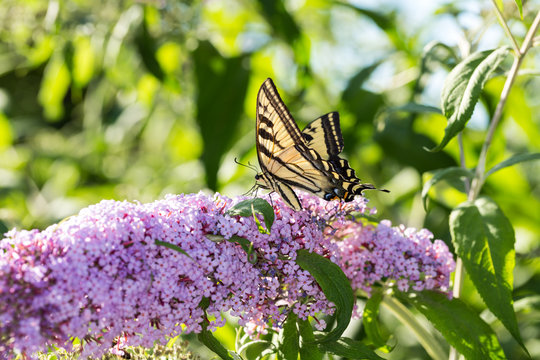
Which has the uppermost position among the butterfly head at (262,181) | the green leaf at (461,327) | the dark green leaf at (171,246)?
the butterfly head at (262,181)

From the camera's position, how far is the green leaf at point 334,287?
162 centimetres

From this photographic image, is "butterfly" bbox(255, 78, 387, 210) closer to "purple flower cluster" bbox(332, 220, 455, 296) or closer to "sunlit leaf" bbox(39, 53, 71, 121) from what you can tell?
"purple flower cluster" bbox(332, 220, 455, 296)

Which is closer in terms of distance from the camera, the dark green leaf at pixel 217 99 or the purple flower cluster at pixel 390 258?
the purple flower cluster at pixel 390 258

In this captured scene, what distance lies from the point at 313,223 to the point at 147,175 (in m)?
3.28

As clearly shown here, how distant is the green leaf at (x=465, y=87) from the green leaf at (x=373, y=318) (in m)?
0.56

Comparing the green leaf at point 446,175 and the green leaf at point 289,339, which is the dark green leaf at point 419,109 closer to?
the green leaf at point 446,175

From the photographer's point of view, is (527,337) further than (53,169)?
No

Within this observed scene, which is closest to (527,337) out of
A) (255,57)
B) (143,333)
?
(255,57)

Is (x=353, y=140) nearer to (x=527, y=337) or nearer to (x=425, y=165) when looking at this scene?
(x=425, y=165)

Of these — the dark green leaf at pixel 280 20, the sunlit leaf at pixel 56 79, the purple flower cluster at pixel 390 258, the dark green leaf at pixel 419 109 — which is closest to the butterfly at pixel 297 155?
the purple flower cluster at pixel 390 258

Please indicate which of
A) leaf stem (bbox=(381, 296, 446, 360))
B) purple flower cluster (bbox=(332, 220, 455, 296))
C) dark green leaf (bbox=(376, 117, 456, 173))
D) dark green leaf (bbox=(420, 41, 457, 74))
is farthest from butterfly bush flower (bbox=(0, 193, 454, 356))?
dark green leaf (bbox=(376, 117, 456, 173))

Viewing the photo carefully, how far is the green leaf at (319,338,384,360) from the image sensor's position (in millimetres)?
1697

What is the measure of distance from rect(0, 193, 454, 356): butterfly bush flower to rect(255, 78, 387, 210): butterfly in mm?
71

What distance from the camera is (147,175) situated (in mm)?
4895
